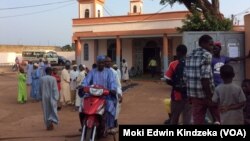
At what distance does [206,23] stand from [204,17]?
1462mm

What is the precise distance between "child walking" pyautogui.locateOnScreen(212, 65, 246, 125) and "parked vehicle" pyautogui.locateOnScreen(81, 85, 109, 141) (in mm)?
2342

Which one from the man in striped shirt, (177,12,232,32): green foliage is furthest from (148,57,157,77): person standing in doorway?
the man in striped shirt

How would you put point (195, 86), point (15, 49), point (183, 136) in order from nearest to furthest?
1. point (183, 136)
2. point (195, 86)
3. point (15, 49)

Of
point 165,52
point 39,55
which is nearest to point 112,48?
point 165,52

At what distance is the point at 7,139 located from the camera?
347 inches

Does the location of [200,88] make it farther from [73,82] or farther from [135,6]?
[135,6]

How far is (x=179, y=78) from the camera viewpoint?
709 centimetres

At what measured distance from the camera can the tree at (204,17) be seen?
16625mm

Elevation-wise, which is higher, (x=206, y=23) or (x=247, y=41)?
(x=206, y=23)

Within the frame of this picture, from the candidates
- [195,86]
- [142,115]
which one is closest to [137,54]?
[142,115]

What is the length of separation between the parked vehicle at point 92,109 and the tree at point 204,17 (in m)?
10.1

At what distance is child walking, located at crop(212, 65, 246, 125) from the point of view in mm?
5461

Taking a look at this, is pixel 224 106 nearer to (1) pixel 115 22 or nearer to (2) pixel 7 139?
(2) pixel 7 139

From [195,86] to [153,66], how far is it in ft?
69.9
